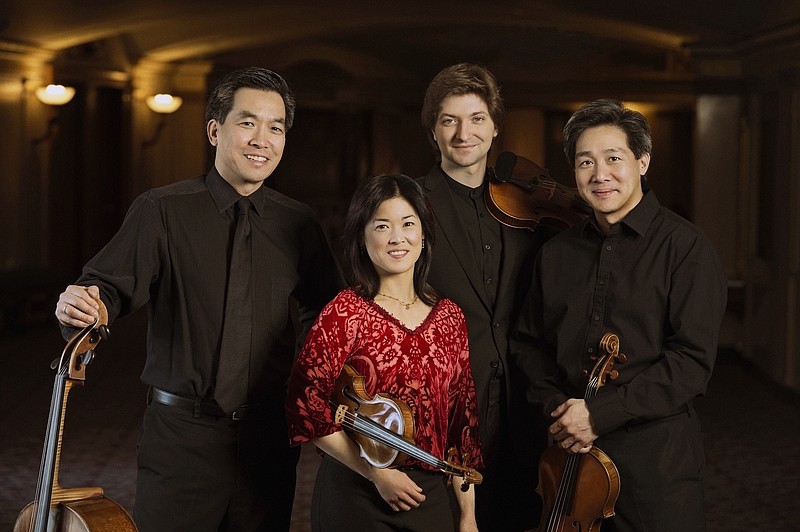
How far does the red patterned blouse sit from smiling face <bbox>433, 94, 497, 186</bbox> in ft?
1.55

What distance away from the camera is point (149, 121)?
5711 millimetres

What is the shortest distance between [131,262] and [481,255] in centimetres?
78

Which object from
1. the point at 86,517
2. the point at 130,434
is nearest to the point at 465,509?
the point at 86,517

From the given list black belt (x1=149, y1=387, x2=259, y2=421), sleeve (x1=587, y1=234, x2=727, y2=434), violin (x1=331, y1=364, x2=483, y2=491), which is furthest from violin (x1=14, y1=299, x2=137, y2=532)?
sleeve (x1=587, y1=234, x2=727, y2=434)

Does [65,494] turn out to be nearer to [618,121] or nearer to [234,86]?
[234,86]

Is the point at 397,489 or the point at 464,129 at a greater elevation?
the point at 464,129

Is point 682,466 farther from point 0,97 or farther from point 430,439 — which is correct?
point 0,97

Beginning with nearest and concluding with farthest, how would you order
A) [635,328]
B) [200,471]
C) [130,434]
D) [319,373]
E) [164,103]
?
[319,373] → [635,328] → [200,471] → [130,434] → [164,103]

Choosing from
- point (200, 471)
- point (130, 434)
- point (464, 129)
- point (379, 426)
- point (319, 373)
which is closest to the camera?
point (379, 426)

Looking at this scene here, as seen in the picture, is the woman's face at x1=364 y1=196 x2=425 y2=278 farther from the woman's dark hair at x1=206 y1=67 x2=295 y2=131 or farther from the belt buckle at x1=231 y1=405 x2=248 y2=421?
the belt buckle at x1=231 y1=405 x2=248 y2=421

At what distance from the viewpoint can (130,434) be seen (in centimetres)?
501

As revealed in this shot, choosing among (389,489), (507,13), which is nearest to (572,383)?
(389,489)

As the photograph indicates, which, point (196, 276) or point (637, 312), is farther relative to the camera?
point (196, 276)

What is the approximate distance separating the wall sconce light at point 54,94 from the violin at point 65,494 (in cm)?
404
